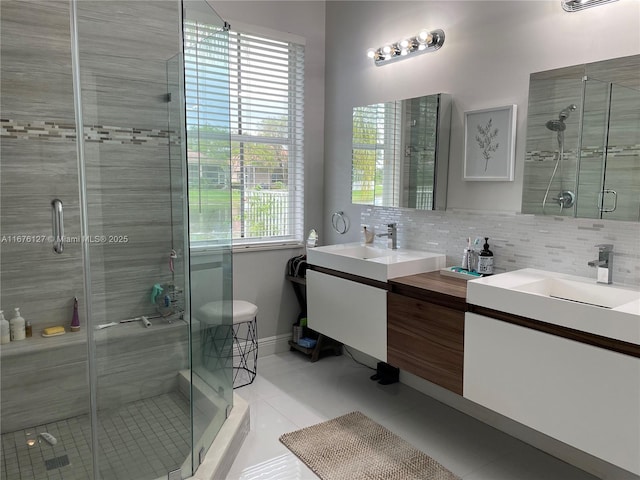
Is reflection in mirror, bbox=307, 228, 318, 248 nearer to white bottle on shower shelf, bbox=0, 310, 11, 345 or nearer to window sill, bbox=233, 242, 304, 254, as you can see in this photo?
window sill, bbox=233, 242, 304, 254

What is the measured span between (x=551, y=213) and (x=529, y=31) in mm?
919

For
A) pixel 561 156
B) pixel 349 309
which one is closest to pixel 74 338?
pixel 349 309

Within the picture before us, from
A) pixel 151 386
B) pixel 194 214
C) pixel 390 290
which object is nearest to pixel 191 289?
pixel 194 214

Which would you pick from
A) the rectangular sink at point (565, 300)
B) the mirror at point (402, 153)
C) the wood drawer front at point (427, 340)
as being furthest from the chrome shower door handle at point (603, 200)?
the mirror at point (402, 153)

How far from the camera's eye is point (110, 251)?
2.81m

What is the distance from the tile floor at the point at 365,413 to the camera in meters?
2.32

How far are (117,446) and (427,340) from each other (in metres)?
1.53

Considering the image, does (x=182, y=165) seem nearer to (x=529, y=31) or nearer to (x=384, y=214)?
(x=384, y=214)

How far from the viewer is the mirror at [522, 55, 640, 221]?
203 centimetres

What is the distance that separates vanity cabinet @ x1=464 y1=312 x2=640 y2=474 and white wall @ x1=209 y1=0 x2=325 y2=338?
1.86m

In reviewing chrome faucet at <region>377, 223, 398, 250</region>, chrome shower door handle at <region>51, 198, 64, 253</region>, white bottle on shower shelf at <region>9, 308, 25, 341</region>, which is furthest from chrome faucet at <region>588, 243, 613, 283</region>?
white bottle on shower shelf at <region>9, 308, 25, 341</region>

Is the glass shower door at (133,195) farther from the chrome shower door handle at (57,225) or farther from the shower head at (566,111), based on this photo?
the shower head at (566,111)

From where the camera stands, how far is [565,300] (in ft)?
6.17

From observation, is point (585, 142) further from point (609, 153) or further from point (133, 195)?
point (133, 195)
